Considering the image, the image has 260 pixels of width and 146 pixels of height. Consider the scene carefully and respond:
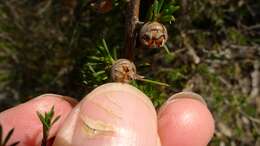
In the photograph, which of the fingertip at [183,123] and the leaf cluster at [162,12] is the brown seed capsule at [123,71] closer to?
the leaf cluster at [162,12]

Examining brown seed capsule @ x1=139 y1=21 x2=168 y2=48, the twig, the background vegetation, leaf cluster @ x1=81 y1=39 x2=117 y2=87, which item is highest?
brown seed capsule @ x1=139 y1=21 x2=168 y2=48

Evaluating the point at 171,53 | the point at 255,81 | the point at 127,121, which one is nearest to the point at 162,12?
the point at 127,121

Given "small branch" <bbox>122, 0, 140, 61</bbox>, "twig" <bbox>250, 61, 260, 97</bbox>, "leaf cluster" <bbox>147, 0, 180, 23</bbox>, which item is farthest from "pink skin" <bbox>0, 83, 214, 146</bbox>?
"twig" <bbox>250, 61, 260, 97</bbox>

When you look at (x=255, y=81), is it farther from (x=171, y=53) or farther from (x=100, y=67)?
(x=100, y=67)

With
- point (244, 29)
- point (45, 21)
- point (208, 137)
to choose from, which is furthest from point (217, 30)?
point (208, 137)

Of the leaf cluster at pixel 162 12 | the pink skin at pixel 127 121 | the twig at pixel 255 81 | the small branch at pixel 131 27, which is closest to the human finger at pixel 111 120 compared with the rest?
the pink skin at pixel 127 121

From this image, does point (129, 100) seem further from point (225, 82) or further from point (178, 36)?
point (225, 82)

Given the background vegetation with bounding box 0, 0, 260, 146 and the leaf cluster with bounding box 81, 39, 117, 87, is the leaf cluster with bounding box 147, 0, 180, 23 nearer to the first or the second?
the leaf cluster with bounding box 81, 39, 117, 87
